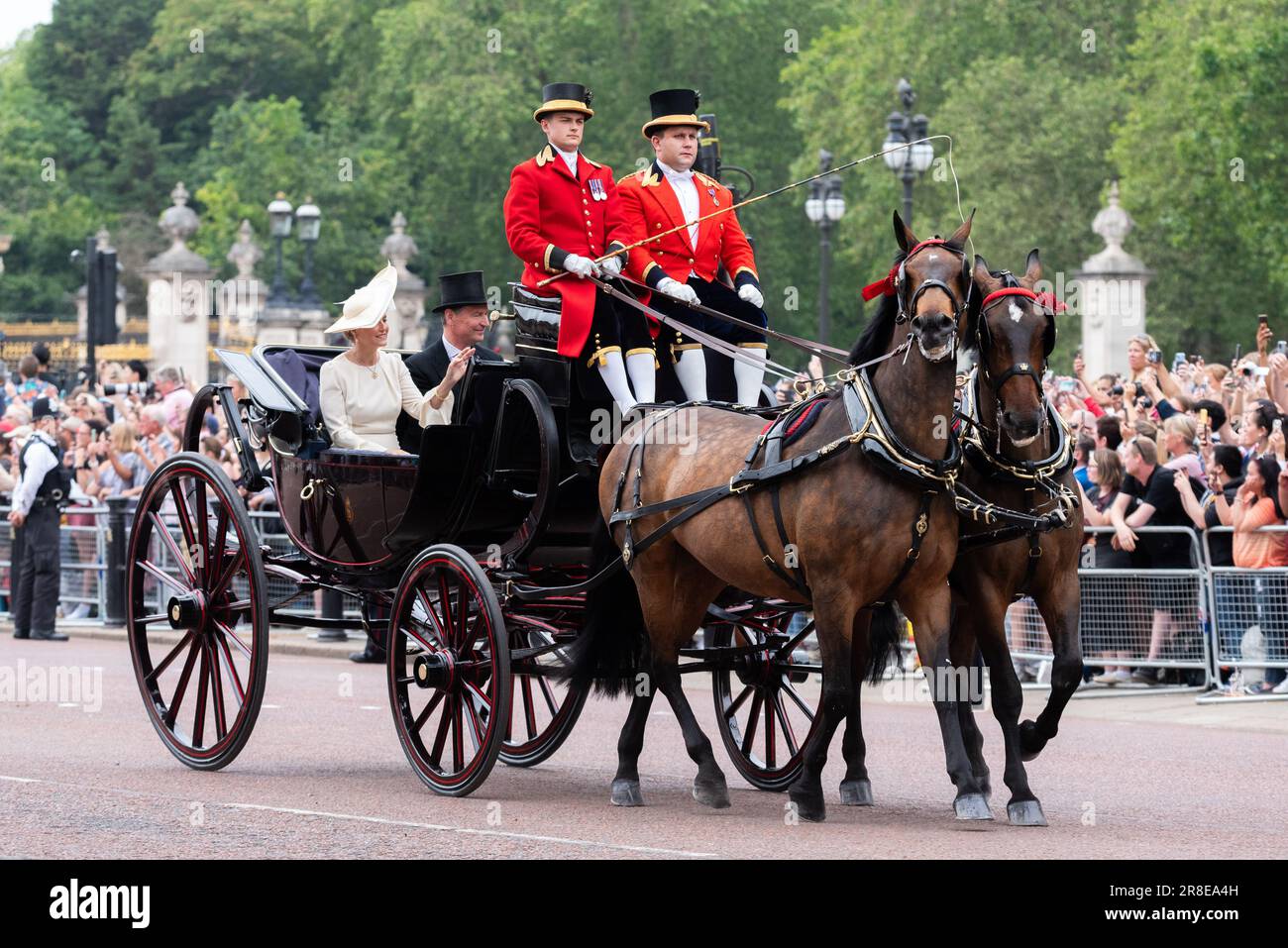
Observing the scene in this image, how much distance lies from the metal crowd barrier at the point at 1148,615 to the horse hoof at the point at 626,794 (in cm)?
552

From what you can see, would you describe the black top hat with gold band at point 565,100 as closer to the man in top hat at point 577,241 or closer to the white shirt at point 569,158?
the man in top hat at point 577,241

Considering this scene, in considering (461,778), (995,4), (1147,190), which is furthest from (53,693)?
(995,4)

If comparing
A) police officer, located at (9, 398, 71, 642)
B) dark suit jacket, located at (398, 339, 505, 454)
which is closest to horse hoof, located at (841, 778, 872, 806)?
dark suit jacket, located at (398, 339, 505, 454)

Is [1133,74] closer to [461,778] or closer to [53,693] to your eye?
[53,693]

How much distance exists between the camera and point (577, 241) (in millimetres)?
11117

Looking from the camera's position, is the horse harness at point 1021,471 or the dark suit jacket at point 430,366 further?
the dark suit jacket at point 430,366

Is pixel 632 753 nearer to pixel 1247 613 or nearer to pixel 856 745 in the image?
pixel 856 745

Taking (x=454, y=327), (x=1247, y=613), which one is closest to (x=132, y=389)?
(x=1247, y=613)

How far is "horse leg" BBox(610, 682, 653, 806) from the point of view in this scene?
10242 mm

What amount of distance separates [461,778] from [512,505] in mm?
1495

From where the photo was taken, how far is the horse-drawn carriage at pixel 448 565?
1045cm

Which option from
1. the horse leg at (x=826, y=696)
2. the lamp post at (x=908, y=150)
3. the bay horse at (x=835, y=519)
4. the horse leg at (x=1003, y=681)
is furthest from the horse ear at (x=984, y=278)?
the lamp post at (x=908, y=150)

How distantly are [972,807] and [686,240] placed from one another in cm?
316

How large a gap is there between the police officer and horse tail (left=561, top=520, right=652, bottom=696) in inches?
420
